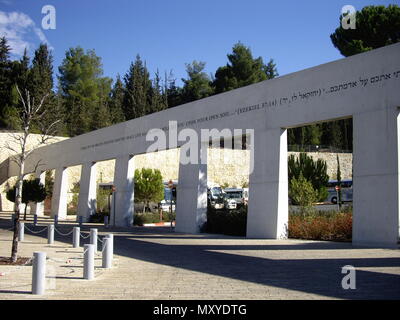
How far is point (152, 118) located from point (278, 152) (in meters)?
9.86

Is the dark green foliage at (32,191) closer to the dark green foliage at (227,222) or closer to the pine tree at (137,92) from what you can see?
the dark green foliage at (227,222)

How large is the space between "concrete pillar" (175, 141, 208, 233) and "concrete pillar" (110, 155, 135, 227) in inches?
198

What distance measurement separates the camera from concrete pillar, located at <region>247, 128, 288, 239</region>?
59.4 feet

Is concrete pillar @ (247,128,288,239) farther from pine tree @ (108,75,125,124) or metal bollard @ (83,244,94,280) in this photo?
pine tree @ (108,75,125,124)

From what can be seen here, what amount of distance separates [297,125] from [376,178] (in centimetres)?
395

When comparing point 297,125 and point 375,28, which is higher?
point 375,28

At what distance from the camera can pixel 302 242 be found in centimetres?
1664

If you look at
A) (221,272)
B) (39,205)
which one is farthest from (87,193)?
(221,272)

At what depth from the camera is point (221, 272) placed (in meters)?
10.4

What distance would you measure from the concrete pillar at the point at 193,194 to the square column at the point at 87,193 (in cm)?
977

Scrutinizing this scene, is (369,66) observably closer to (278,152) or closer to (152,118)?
(278,152)

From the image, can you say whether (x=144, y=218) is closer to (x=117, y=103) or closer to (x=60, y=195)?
(x=60, y=195)

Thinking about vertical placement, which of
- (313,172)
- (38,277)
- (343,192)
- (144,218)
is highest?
(313,172)

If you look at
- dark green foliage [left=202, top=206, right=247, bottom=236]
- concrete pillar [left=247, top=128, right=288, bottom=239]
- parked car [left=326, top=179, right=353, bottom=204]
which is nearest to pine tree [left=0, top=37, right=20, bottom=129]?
parked car [left=326, top=179, right=353, bottom=204]
